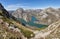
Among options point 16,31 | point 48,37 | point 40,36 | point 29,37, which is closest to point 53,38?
A: point 48,37

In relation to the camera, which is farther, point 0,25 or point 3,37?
point 0,25

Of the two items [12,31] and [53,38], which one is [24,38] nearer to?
[12,31]

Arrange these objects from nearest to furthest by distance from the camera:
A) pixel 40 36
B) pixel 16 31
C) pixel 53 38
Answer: pixel 53 38 < pixel 40 36 < pixel 16 31

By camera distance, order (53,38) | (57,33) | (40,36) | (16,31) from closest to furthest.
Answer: (53,38) < (57,33) < (40,36) < (16,31)

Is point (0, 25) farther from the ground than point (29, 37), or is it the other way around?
point (0, 25)

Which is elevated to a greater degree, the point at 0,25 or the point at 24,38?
the point at 0,25

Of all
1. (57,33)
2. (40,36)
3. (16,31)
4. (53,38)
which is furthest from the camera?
(16,31)

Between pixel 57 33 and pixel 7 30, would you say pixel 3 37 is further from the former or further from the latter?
pixel 57 33

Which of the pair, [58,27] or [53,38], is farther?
[58,27]

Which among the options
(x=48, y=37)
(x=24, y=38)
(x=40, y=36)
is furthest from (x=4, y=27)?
(x=48, y=37)
